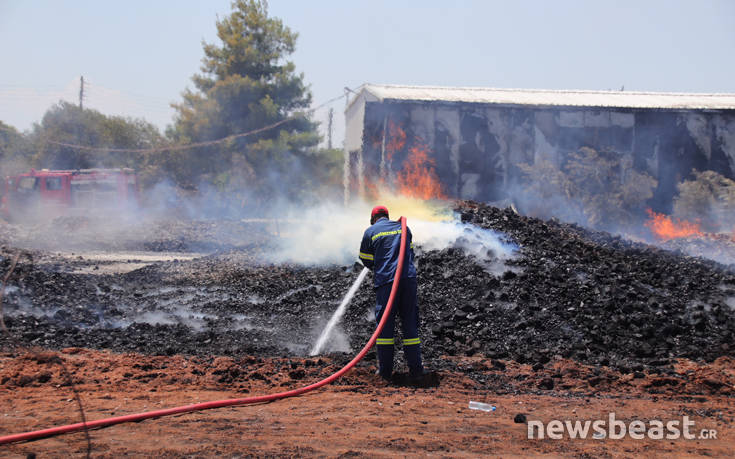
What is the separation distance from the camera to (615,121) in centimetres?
2045

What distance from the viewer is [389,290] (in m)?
5.58

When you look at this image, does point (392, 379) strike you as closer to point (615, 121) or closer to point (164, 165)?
point (615, 121)

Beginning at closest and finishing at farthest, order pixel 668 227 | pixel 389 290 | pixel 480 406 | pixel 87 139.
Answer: pixel 480 406
pixel 389 290
pixel 668 227
pixel 87 139

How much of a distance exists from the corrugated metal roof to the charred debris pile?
36.7ft

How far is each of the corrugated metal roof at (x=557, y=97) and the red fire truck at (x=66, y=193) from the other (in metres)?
11.0

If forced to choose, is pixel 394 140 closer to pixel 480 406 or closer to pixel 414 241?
pixel 414 241

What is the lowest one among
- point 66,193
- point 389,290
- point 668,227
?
point 389,290

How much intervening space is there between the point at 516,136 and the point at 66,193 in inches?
743

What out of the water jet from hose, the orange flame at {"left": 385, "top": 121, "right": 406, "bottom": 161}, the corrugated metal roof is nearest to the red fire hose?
the water jet from hose

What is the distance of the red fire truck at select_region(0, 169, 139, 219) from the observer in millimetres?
22719

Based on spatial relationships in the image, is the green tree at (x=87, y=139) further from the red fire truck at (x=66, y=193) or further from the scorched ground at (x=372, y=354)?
the scorched ground at (x=372, y=354)

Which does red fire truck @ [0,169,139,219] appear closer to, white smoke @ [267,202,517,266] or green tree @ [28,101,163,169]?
green tree @ [28,101,163,169]

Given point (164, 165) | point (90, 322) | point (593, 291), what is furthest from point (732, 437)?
point (164, 165)

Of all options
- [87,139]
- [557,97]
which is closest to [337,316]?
[557,97]
